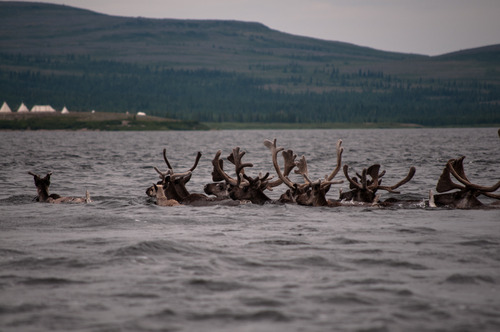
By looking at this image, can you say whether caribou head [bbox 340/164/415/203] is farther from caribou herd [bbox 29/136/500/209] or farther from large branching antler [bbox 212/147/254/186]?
large branching antler [bbox 212/147/254/186]

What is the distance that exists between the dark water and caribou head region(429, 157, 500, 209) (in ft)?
1.02

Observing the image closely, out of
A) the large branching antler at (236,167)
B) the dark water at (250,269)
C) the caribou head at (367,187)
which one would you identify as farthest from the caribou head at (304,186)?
the large branching antler at (236,167)

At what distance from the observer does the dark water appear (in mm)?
7434

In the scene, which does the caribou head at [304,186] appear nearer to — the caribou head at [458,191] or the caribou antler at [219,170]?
the caribou antler at [219,170]

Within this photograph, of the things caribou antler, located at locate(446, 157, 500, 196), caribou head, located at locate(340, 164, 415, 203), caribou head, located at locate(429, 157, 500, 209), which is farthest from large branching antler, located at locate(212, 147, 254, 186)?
caribou antler, located at locate(446, 157, 500, 196)

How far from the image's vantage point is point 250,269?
9633mm

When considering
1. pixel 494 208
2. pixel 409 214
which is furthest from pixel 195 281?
pixel 494 208

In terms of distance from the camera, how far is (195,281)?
8.98 metres

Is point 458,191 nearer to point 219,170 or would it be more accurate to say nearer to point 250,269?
point 219,170

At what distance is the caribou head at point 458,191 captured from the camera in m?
14.2

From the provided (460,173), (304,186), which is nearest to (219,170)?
(304,186)

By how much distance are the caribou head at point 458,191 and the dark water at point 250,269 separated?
312mm

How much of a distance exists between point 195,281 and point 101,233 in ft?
14.5

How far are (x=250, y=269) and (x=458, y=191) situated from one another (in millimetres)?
7144
